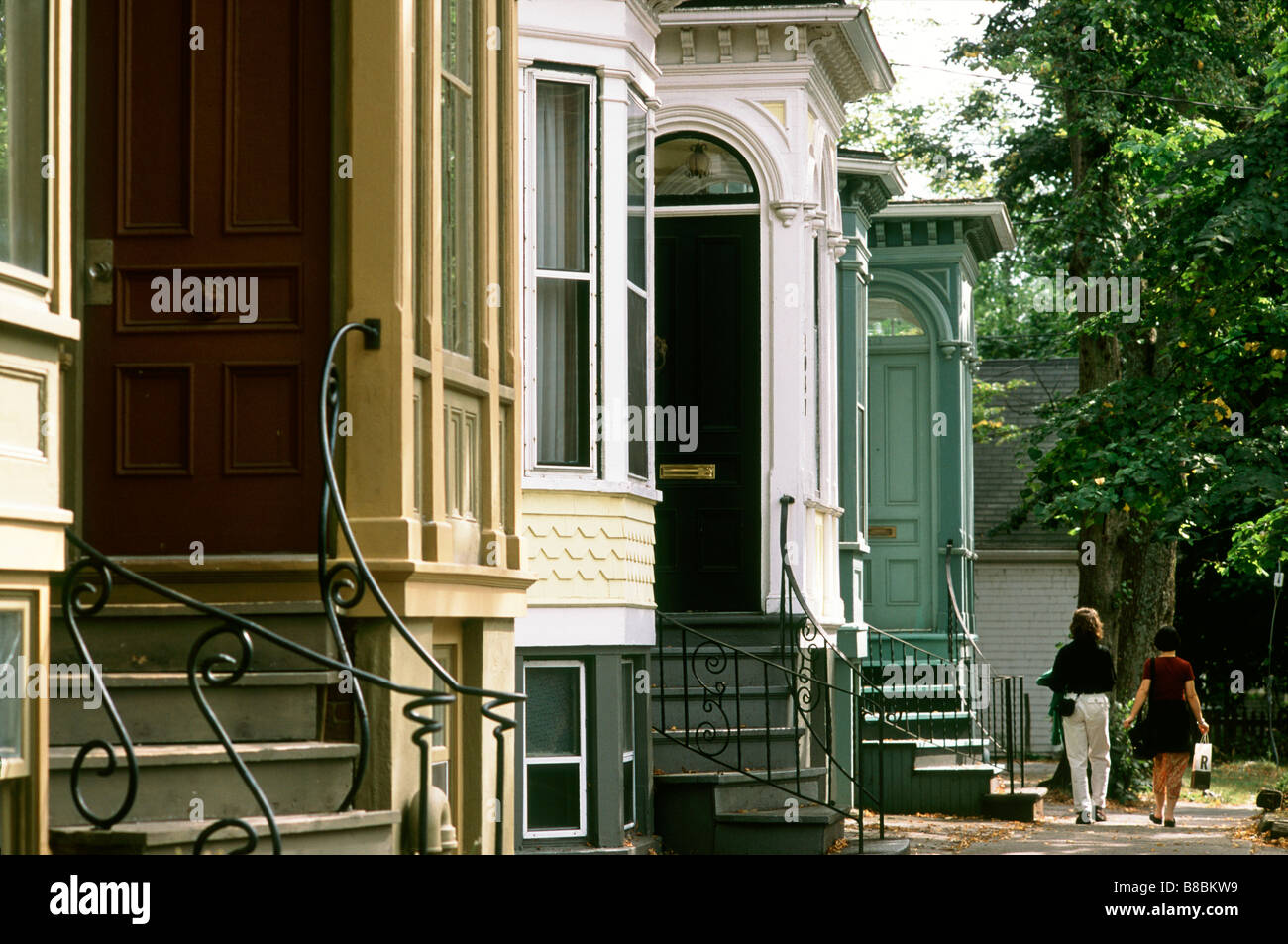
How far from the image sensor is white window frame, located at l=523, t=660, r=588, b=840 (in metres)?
11.6

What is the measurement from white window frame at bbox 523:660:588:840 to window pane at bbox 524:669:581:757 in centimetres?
2

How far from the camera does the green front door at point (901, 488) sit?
69.7ft

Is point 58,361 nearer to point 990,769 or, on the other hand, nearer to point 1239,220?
point 1239,220

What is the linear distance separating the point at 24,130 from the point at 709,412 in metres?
9.48

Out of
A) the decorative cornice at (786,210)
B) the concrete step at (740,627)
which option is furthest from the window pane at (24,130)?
the decorative cornice at (786,210)

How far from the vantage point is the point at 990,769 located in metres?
17.2

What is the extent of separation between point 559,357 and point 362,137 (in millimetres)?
4085

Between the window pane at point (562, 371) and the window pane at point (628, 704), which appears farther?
the window pane at point (628, 704)

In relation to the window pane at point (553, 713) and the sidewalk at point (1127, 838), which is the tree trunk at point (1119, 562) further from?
the window pane at point (553, 713)

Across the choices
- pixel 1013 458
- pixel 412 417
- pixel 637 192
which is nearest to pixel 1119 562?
pixel 1013 458

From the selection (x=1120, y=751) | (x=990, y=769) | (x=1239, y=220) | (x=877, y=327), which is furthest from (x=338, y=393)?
(x=877, y=327)

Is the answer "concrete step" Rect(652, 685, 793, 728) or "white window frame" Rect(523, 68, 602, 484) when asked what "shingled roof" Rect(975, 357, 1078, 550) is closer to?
"concrete step" Rect(652, 685, 793, 728)

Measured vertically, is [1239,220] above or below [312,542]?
above

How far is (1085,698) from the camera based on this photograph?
50.1 feet
